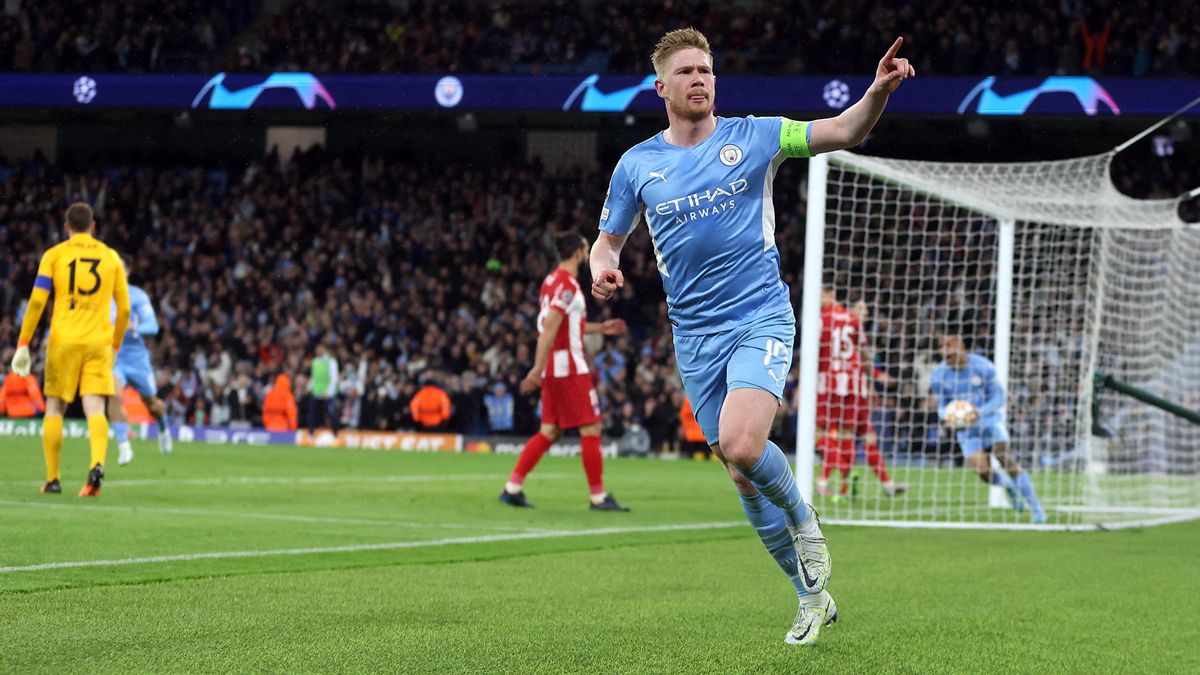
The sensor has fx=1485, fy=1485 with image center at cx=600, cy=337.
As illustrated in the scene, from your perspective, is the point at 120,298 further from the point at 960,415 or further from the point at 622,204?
the point at 960,415

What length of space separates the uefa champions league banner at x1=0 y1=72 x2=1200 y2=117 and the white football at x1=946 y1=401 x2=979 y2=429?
13.5m

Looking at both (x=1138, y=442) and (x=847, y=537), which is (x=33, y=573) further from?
(x=1138, y=442)

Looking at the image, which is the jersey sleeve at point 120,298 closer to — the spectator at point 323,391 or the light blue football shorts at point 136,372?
the light blue football shorts at point 136,372

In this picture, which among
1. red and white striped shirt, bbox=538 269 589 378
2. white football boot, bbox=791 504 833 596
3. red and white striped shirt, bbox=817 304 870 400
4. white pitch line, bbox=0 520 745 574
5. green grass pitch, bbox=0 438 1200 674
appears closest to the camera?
green grass pitch, bbox=0 438 1200 674

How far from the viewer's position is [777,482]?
5.34 m

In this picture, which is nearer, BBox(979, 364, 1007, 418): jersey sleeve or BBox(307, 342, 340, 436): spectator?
BBox(979, 364, 1007, 418): jersey sleeve

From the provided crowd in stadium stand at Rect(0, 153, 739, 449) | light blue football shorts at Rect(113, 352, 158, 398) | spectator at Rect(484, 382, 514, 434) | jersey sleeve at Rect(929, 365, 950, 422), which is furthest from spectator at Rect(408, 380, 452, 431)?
jersey sleeve at Rect(929, 365, 950, 422)

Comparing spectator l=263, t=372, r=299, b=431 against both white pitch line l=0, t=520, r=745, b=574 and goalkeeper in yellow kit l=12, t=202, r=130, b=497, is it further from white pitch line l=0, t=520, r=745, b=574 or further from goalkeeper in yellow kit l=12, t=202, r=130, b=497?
white pitch line l=0, t=520, r=745, b=574

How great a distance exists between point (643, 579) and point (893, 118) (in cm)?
2127

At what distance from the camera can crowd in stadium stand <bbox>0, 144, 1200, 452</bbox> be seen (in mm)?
25531

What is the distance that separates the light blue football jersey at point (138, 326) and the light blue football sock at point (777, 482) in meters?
10.6

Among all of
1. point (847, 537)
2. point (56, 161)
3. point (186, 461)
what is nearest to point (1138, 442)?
point (847, 537)

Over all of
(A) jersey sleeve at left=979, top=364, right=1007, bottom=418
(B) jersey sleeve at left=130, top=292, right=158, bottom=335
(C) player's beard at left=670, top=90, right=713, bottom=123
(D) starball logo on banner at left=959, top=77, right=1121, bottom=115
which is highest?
(D) starball logo on banner at left=959, top=77, right=1121, bottom=115

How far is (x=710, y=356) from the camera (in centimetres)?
556
